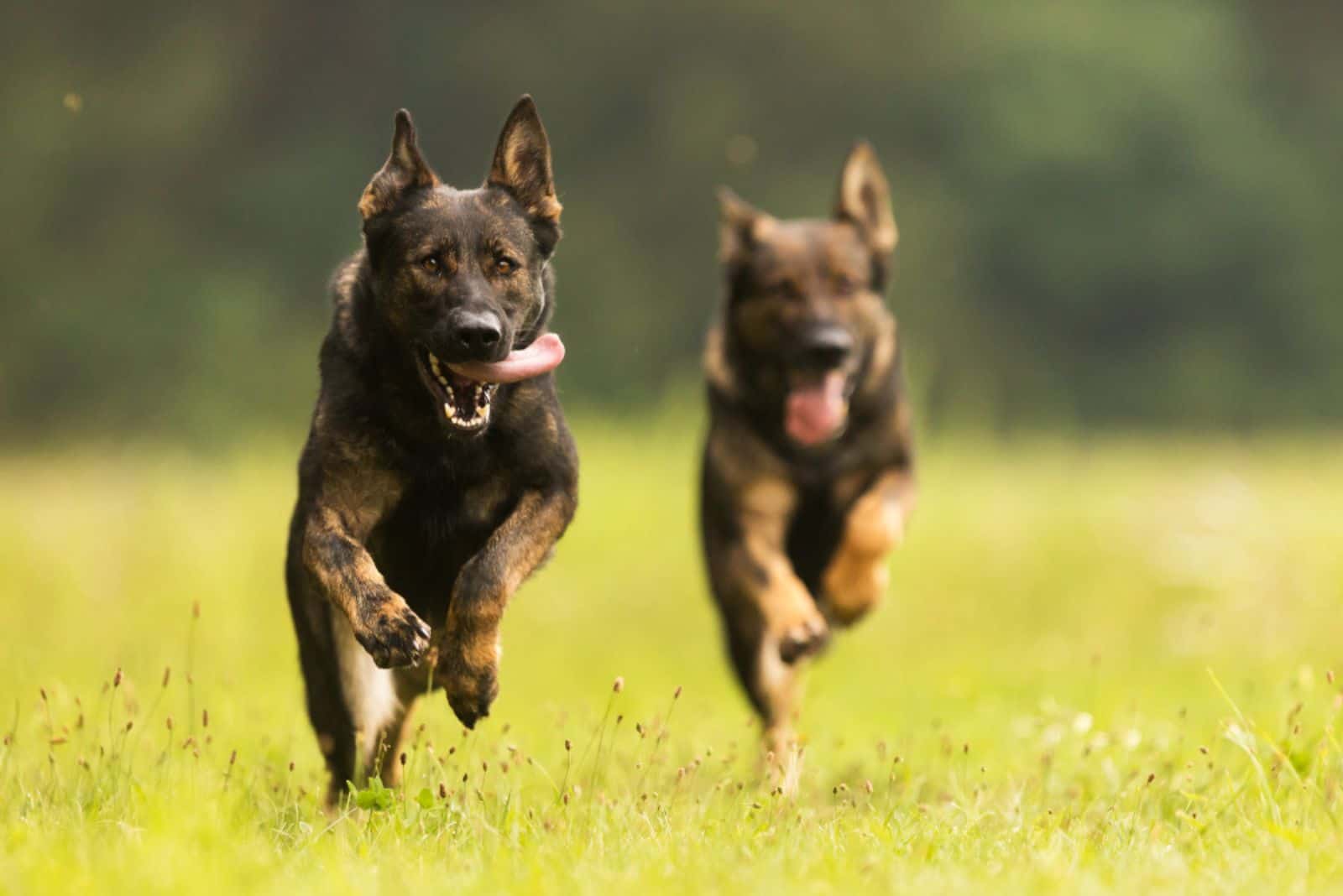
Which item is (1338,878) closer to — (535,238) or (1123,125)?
(535,238)

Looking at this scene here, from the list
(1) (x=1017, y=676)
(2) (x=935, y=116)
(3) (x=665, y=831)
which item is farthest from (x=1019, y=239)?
(3) (x=665, y=831)

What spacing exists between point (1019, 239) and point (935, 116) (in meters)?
2.41

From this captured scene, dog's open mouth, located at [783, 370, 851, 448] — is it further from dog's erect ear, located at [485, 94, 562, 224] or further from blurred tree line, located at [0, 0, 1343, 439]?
blurred tree line, located at [0, 0, 1343, 439]

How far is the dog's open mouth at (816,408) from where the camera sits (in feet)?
23.1

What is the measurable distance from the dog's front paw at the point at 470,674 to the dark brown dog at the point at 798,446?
2.31 meters

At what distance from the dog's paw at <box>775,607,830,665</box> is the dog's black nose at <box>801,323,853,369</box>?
104 centimetres

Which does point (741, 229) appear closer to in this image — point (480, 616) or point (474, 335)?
point (474, 335)

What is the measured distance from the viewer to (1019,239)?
29.5 meters

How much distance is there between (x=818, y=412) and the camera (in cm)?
705

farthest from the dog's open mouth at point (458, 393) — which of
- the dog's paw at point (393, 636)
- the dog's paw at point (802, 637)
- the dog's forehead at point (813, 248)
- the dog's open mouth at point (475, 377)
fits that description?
the dog's forehead at point (813, 248)

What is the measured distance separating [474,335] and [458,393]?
0.24 meters

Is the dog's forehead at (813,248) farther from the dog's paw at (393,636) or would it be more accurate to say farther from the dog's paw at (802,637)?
the dog's paw at (393,636)

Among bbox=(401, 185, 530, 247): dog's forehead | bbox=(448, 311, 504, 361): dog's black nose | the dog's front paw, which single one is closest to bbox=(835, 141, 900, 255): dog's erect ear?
bbox=(401, 185, 530, 247): dog's forehead

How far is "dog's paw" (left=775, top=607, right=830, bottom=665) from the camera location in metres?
6.31
